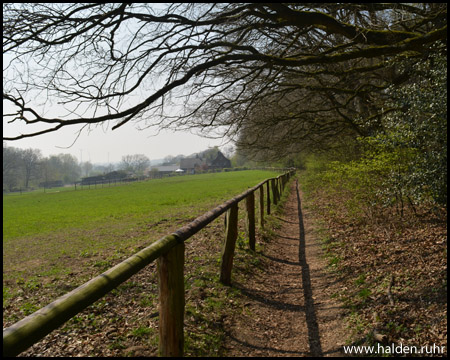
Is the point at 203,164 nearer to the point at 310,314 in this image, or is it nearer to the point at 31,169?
the point at 31,169

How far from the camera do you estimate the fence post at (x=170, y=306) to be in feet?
9.31

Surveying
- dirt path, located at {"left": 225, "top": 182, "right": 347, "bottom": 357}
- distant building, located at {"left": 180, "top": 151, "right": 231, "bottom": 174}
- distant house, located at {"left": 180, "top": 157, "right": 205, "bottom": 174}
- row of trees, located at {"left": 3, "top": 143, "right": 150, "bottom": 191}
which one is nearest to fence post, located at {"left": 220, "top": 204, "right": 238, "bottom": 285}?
dirt path, located at {"left": 225, "top": 182, "right": 347, "bottom": 357}

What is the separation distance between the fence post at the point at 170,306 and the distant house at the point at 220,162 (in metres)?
120

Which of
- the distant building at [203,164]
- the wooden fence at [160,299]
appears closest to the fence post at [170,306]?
the wooden fence at [160,299]

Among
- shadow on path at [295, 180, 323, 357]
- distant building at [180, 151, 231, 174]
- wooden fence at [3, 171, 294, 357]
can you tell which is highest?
distant building at [180, 151, 231, 174]

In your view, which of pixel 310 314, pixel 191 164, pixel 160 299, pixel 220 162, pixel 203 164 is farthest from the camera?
pixel 191 164

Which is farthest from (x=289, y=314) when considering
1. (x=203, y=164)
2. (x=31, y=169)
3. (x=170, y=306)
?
(x=203, y=164)

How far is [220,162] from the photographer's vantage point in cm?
12444

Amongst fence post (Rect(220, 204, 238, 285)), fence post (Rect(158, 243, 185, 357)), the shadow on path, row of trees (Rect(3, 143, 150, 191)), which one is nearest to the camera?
fence post (Rect(158, 243, 185, 357))

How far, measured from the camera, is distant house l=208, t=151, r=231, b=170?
124 m

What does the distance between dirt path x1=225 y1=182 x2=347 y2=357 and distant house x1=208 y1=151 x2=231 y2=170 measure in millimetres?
117037

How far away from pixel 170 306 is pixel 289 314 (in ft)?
7.32

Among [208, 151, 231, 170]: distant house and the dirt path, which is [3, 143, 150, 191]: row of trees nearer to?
[208, 151, 231, 170]: distant house

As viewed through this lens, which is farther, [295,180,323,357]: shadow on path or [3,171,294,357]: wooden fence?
[295,180,323,357]: shadow on path
